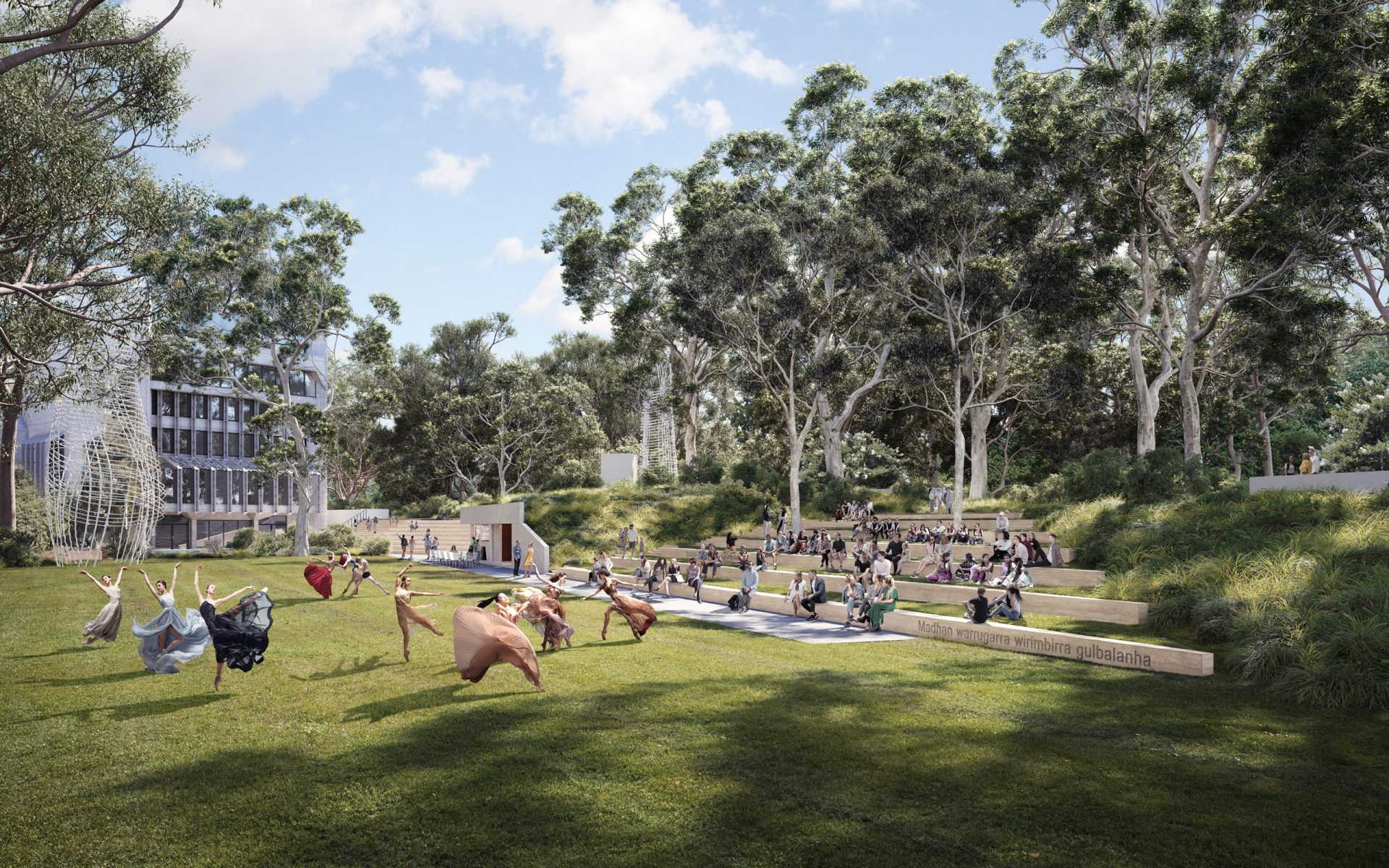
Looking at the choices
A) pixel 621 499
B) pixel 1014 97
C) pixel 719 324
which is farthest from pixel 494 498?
pixel 1014 97

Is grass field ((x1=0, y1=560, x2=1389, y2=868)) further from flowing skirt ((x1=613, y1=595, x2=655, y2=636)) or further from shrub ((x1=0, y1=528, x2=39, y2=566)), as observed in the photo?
shrub ((x1=0, y1=528, x2=39, y2=566))

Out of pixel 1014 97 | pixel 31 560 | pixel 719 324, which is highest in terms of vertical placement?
pixel 1014 97

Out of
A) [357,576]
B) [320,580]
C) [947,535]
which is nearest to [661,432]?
[947,535]

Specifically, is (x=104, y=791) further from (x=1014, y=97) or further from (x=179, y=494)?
(x=179, y=494)

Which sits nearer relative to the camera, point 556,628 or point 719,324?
point 556,628

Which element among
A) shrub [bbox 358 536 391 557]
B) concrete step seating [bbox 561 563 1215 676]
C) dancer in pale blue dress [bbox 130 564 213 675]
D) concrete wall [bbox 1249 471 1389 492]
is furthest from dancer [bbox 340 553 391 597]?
concrete wall [bbox 1249 471 1389 492]

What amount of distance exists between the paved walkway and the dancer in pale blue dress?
10.9 meters

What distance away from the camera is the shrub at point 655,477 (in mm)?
47938

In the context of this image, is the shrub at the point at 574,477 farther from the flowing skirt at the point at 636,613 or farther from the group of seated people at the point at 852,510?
the flowing skirt at the point at 636,613

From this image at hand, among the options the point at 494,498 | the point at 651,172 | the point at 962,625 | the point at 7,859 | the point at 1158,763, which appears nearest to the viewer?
the point at 7,859

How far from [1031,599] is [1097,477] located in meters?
13.8

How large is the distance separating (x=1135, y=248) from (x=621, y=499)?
26578 millimetres

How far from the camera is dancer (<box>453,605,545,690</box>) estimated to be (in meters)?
11.8

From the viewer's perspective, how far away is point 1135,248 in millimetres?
35812
